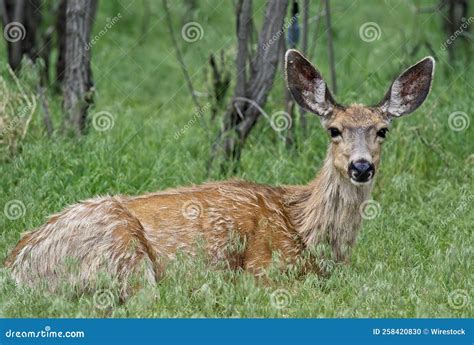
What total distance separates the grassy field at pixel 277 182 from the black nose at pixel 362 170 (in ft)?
1.93

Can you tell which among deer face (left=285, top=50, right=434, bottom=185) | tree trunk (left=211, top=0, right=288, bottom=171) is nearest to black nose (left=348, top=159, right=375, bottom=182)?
deer face (left=285, top=50, right=434, bottom=185)

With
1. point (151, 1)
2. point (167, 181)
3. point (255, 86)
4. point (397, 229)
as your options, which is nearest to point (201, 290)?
point (397, 229)

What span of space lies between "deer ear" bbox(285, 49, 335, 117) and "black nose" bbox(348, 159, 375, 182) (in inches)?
24.7

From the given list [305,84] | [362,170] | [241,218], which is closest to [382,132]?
[362,170]

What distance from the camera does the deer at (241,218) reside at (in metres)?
7.49

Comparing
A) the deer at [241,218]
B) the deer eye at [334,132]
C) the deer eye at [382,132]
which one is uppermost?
the deer eye at [382,132]

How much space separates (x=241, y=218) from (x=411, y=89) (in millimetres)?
1527

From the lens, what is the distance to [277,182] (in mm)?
9930

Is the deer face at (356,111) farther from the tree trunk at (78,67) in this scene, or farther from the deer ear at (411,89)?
the tree trunk at (78,67)

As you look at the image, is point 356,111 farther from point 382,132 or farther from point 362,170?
point 362,170

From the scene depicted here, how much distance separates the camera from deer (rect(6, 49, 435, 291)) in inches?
295

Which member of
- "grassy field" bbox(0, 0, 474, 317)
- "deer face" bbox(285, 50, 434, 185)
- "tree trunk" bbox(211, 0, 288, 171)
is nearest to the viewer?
"grassy field" bbox(0, 0, 474, 317)

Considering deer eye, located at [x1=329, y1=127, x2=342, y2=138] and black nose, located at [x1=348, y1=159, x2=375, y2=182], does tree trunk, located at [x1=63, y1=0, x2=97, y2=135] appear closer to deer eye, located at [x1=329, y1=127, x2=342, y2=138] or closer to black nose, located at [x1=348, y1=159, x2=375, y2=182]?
deer eye, located at [x1=329, y1=127, x2=342, y2=138]

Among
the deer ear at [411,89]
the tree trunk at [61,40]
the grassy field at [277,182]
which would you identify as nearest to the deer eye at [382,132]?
the deer ear at [411,89]
